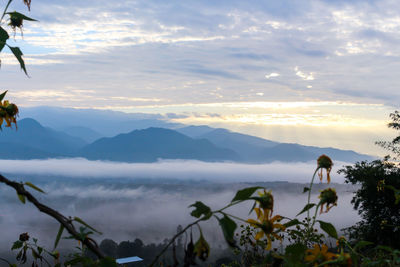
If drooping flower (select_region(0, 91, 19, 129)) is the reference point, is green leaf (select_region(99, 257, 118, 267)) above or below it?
below

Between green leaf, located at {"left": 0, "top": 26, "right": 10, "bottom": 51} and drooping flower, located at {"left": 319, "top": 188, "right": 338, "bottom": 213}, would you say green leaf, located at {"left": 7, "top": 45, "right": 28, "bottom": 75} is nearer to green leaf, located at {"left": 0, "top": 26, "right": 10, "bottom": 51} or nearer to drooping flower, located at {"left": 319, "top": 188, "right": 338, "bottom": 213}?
green leaf, located at {"left": 0, "top": 26, "right": 10, "bottom": 51}

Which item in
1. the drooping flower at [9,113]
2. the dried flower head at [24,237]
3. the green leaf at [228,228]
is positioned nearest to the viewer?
the green leaf at [228,228]

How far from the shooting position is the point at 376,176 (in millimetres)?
22672

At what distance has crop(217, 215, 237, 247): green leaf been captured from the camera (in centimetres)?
80

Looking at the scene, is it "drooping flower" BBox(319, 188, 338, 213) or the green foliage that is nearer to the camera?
"drooping flower" BBox(319, 188, 338, 213)

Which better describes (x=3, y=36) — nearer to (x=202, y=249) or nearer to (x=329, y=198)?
(x=202, y=249)

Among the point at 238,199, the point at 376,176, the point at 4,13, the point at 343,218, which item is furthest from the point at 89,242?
the point at 343,218

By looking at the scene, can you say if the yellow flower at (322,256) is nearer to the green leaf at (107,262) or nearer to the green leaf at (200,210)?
the green leaf at (200,210)

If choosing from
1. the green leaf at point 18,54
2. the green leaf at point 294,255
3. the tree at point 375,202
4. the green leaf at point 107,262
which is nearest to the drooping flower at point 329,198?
the green leaf at point 294,255

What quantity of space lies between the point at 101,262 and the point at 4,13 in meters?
0.69

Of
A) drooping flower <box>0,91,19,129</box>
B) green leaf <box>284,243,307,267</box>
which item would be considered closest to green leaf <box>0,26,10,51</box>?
drooping flower <box>0,91,19,129</box>

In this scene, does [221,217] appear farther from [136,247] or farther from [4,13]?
[136,247]

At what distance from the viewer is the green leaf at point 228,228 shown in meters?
0.80

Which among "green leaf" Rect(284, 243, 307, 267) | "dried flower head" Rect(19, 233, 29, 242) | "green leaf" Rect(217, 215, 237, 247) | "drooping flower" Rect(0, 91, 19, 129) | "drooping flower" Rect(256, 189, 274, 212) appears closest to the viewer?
"green leaf" Rect(217, 215, 237, 247)
